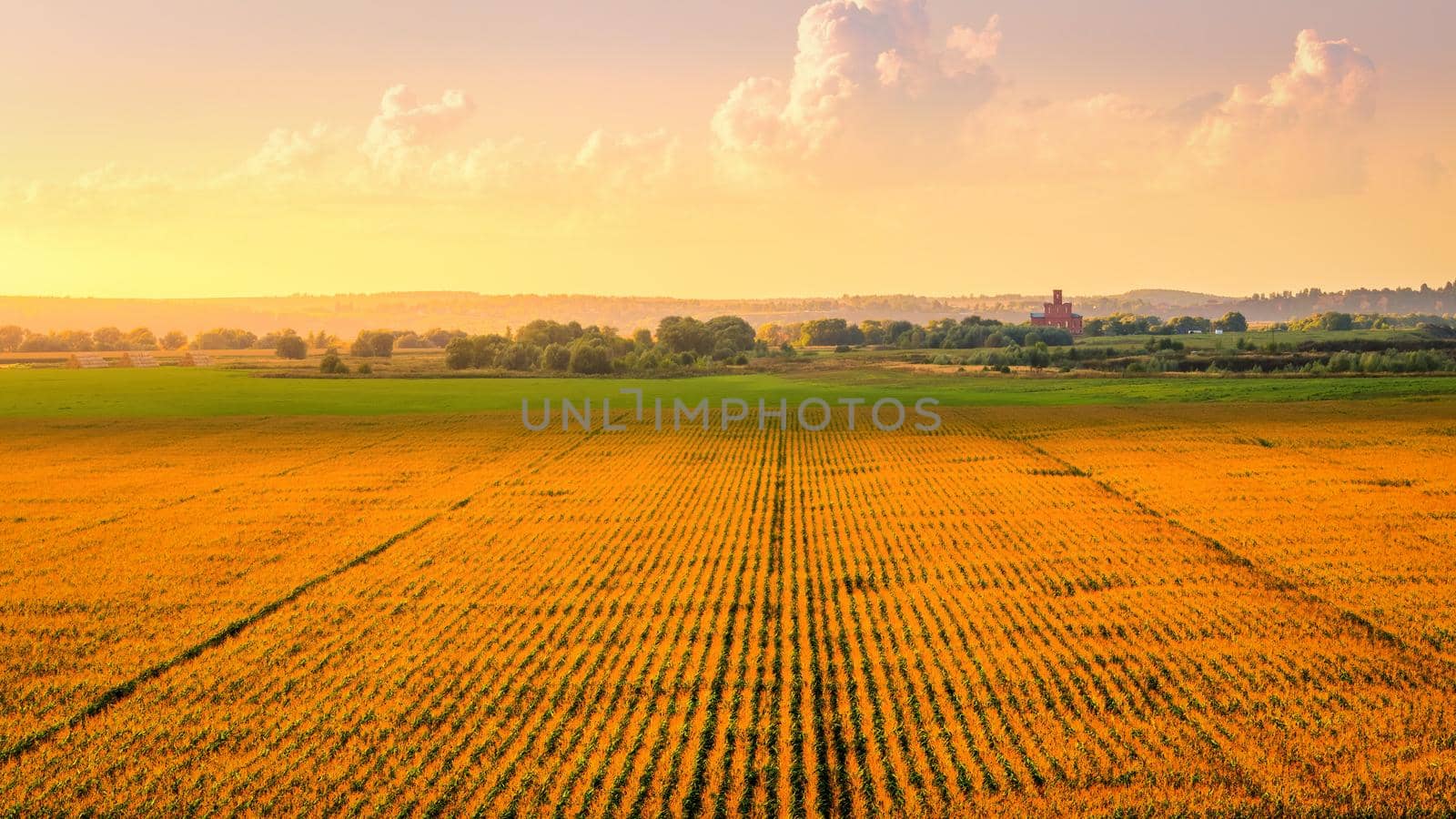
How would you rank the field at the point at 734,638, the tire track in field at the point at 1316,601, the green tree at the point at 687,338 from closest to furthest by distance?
1. the field at the point at 734,638
2. the tire track in field at the point at 1316,601
3. the green tree at the point at 687,338

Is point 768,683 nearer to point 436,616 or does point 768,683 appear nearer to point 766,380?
point 436,616

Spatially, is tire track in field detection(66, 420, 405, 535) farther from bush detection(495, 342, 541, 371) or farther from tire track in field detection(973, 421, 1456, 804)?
bush detection(495, 342, 541, 371)

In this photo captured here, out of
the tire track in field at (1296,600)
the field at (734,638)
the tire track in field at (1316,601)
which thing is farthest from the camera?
the tire track in field at (1316,601)

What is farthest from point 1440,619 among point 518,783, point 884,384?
point 884,384

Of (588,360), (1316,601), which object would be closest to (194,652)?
(1316,601)

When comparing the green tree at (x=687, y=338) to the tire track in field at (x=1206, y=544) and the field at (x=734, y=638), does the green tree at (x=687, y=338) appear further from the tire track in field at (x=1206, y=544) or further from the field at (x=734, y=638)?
the field at (x=734, y=638)

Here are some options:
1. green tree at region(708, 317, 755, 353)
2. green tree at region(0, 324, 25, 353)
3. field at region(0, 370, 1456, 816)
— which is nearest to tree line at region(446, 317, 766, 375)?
green tree at region(708, 317, 755, 353)

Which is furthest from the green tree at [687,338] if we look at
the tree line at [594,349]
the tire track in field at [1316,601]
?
the tire track in field at [1316,601]

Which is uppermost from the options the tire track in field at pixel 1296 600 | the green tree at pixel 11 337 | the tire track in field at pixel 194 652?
the green tree at pixel 11 337
